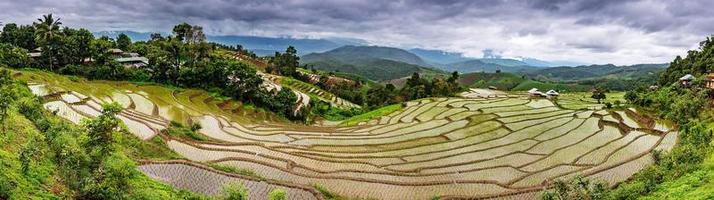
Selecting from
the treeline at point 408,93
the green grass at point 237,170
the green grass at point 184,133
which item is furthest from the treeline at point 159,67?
the green grass at point 237,170

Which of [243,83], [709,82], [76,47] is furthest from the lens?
[243,83]

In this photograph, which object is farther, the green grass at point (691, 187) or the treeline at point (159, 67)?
the treeline at point (159, 67)

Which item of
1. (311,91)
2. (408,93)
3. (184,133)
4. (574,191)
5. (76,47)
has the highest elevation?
(76,47)

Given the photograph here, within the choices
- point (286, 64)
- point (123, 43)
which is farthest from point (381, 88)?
point (123, 43)

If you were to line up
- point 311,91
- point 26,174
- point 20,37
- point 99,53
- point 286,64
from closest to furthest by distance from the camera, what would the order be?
point 26,174
point 99,53
point 20,37
point 311,91
point 286,64

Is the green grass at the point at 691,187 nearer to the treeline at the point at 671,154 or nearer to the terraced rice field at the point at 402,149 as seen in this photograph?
the treeline at the point at 671,154

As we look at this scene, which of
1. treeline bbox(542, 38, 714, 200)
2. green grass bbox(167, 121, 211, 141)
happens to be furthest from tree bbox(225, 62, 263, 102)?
treeline bbox(542, 38, 714, 200)

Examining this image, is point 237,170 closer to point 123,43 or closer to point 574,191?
point 574,191

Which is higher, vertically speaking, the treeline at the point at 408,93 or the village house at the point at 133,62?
the village house at the point at 133,62
